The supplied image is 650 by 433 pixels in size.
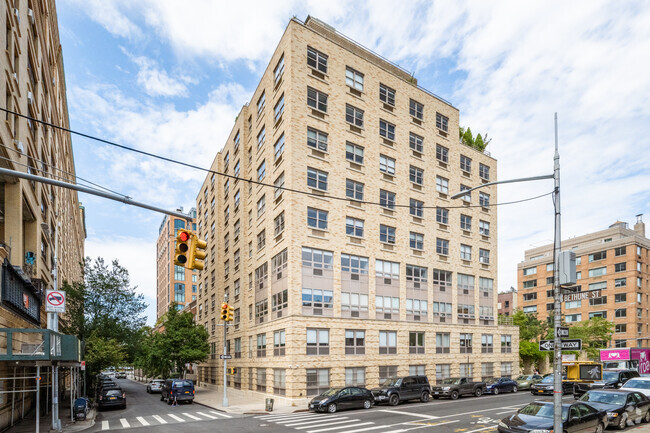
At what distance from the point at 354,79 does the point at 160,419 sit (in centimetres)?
2921

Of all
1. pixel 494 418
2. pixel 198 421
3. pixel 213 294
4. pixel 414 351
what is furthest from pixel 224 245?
pixel 494 418

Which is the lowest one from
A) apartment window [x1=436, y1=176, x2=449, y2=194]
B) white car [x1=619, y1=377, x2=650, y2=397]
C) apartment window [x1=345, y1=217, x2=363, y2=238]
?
white car [x1=619, y1=377, x2=650, y2=397]

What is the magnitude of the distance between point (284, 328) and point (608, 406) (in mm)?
20441

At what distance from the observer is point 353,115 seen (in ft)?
122

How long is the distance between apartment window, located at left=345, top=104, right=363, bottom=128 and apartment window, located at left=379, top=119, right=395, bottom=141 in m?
2.34

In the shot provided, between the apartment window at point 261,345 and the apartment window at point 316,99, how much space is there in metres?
19.4

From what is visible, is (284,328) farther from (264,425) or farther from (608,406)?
(608,406)

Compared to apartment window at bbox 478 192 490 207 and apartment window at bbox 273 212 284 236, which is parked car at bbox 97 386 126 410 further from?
apartment window at bbox 478 192 490 207

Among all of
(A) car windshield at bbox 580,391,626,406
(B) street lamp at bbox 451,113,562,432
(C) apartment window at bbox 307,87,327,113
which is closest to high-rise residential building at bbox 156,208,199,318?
(C) apartment window at bbox 307,87,327,113

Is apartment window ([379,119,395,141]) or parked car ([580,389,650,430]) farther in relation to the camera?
apartment window ([379,119,395,141])

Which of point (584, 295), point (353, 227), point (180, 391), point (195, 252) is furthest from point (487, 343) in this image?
point (195, 252)

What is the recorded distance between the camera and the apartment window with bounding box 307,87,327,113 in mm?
34969

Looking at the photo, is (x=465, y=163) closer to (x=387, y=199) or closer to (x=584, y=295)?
(x=387, y=199)

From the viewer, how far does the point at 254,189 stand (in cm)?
4234
